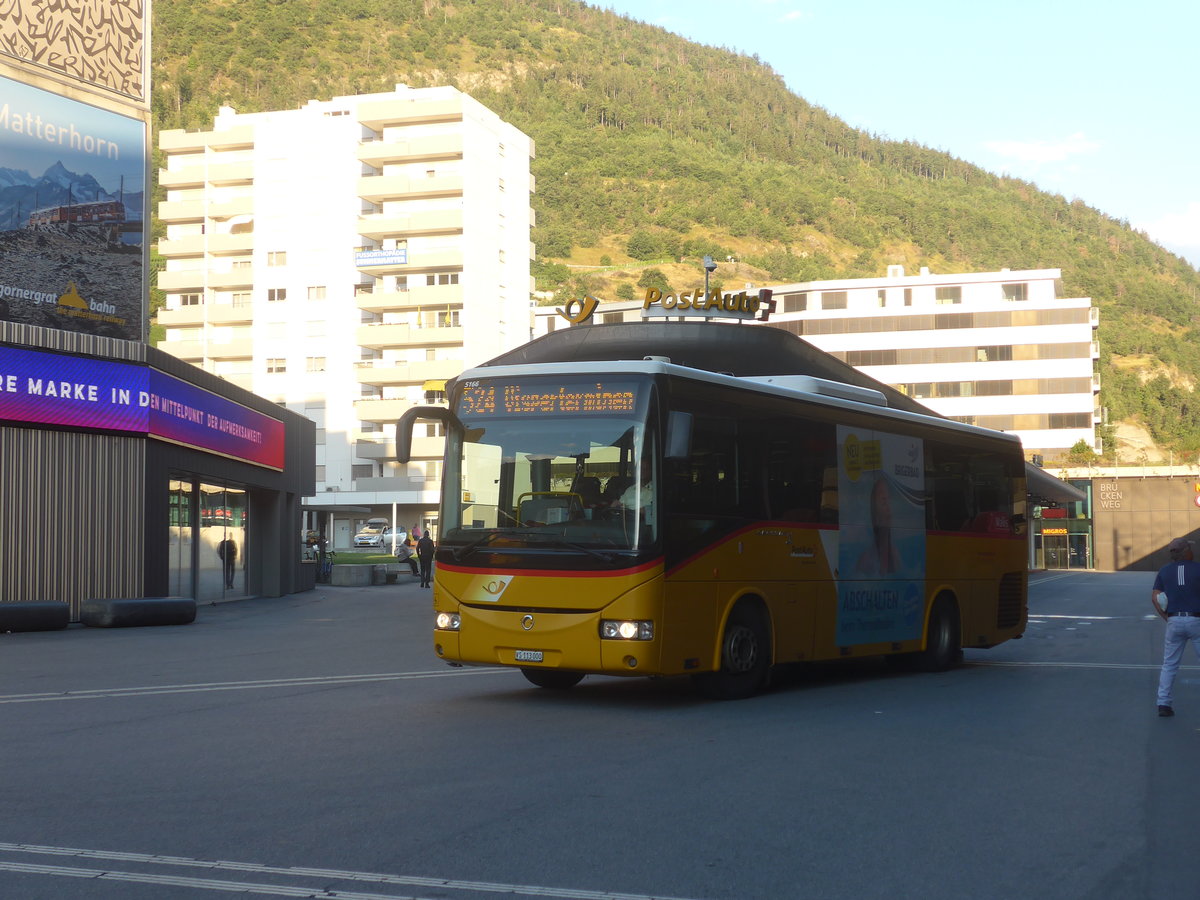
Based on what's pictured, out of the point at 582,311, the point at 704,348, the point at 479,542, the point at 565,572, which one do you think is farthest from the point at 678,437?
the point at 582,311

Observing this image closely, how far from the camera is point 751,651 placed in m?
13.5

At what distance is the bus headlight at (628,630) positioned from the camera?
39.3 feet

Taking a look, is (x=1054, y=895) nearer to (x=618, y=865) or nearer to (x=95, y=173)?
(x=618, y=865)

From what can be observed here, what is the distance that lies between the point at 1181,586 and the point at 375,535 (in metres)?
Result: 79.7

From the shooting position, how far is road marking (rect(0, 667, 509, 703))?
1367 cm

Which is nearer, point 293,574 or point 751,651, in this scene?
point 751,651

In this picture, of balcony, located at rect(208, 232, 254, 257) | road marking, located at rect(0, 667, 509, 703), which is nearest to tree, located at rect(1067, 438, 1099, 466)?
balcony, located at rect(208, 232, 254, 257)

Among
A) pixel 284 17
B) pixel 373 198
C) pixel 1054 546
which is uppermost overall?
pixel 284 17

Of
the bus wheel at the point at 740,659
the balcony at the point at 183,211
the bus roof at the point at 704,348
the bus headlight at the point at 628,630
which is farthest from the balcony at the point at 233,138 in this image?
the bus headlight at the point at 628,630

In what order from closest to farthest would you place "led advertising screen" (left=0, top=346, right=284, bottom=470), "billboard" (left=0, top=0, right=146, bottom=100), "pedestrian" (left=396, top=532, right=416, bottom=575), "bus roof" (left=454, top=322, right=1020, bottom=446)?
"led advertising screen" (left=0, top=346, right=284, bottom=470)
"billboard" (left=0, top=0, right=146, bottom=100)
"bus roof" (left=454, top=322, right=1020, bottom=446)
"pedestrian" (left=396, top=532, right=416, bottom=575)

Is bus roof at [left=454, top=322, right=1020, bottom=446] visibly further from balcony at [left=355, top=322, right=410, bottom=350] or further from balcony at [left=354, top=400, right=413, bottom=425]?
balcony at [left=355, top=322, right=410, bottom=350]

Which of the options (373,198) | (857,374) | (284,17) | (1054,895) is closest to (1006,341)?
(373,198)

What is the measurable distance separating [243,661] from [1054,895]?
13.8 m

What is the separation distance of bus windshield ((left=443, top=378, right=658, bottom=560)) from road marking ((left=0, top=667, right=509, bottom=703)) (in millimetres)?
3198
